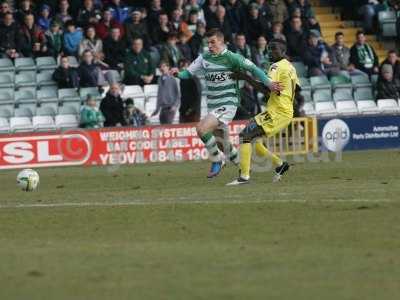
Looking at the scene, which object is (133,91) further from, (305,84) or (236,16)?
(305,84)

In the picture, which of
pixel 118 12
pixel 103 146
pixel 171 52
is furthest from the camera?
pixel 118 12

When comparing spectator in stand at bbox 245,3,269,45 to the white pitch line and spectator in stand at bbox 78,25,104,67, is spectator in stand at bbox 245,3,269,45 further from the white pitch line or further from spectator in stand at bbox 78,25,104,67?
the white pitch line

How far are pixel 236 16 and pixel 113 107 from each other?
5259mm

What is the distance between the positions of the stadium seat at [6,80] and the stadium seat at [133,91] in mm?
2521

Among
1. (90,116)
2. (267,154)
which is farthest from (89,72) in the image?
(267,154)

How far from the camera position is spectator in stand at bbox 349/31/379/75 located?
3076 cm

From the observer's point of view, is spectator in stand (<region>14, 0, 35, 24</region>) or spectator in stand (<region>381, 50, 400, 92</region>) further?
spectator in stand (<region>381, 50, 400, 92</region>)

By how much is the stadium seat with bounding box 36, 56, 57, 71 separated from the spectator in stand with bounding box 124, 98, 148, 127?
85.1 inches

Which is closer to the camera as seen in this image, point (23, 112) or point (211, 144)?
point (211, 144)

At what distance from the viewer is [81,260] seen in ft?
34.4

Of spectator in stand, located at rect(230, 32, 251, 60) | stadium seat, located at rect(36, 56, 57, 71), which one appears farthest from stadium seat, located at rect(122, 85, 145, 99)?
spectator in stand, located at rect(230, 32, 251, 60)

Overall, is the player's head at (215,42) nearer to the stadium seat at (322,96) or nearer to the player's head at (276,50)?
the player's head at (276,50)

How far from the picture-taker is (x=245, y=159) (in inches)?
686

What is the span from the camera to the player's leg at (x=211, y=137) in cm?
1873
